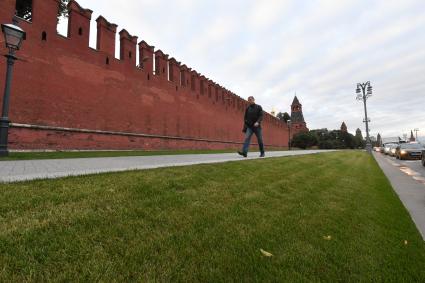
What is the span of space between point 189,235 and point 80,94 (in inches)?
540

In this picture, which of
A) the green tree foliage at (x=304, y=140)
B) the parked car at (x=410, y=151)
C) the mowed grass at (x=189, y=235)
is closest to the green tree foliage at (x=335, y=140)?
the green tree foliage at (x=304, y=140)

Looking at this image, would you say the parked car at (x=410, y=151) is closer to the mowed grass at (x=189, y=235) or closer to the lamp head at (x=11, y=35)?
the mowed grass at (x=189, y=235)

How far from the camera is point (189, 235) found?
2.20 m

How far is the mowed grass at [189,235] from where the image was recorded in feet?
5.55

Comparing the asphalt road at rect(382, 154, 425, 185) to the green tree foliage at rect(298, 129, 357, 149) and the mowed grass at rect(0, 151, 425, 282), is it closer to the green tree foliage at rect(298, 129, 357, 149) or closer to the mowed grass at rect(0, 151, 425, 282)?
the mowed grass at rect(0, 151, 425, 282)

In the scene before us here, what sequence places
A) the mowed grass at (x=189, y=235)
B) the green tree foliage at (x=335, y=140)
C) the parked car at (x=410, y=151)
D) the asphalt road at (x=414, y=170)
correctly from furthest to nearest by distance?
1. the green tree foliage at (x=335, y=140)
2. the parked car at (x=410, y=151)
3. the asphalt road at (x=414, y=170)
4. the mowed grass at (x=189, y=235)

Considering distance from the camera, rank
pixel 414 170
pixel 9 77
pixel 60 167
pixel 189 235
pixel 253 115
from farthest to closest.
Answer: pixel 414 170 → pixel 253 115 → pixel 9 77 → pixel 60 167 → pixel 189 235

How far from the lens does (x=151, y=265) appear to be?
1.73 m

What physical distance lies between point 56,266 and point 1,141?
7838mm

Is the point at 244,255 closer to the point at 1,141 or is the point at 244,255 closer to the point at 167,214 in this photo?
the point at 167,214

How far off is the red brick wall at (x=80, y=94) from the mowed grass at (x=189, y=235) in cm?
1023

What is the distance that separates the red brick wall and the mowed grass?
33.6 feet

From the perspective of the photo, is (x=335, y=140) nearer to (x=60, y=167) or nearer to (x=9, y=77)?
(x=9, y=77)

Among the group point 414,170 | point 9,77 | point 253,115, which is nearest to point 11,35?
point 9,77
